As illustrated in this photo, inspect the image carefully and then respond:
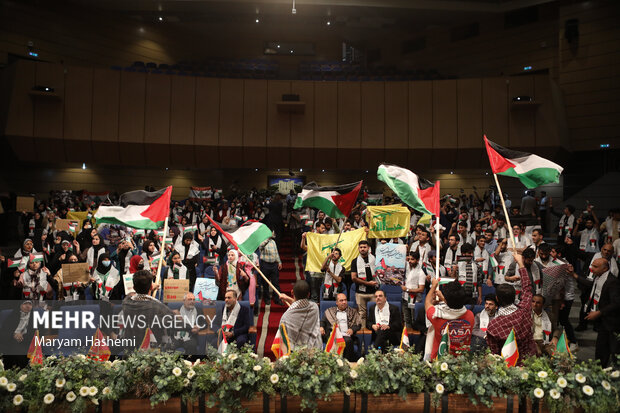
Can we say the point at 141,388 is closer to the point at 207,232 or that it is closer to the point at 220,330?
the point at 220,330

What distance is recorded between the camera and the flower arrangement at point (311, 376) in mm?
3604

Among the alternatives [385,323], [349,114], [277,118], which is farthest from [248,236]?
[349,114]

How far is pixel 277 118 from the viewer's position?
1802 centimetres

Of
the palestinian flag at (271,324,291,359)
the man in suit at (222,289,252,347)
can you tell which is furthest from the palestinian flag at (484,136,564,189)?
the man in suit at (222,289,252,347)

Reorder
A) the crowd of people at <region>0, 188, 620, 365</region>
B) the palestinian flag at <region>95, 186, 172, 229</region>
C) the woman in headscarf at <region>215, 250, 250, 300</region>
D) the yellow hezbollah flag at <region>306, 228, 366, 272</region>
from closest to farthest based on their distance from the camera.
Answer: the crowd of people at <region>0, 188, 620, 365</region> → the palestinian flag at <region>95, 186, 172, 229</region> → the woman in headscarf at <region>215, 250, 250, 300</region> → the yellow hezbollah flag at <region>306, 228, 366, 272</region>

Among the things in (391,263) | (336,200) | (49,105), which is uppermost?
(49,105)

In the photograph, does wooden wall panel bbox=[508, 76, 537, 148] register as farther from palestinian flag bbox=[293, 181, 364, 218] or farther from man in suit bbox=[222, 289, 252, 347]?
man in suit bbox=[222, 289, 252, 347]

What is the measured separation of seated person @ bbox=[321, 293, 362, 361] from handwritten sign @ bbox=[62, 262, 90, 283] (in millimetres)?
3831

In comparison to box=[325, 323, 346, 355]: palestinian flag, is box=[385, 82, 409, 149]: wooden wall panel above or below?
above

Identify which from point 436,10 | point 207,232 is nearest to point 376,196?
point 207,232

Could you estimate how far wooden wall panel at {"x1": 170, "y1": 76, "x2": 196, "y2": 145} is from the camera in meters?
17.7

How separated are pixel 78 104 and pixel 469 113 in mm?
13834

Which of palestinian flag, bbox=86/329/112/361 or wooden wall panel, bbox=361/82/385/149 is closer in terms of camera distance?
palestinian flag, bbox=86/329/112/361

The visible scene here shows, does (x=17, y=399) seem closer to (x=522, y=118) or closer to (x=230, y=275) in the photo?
(x=230, y=275)
